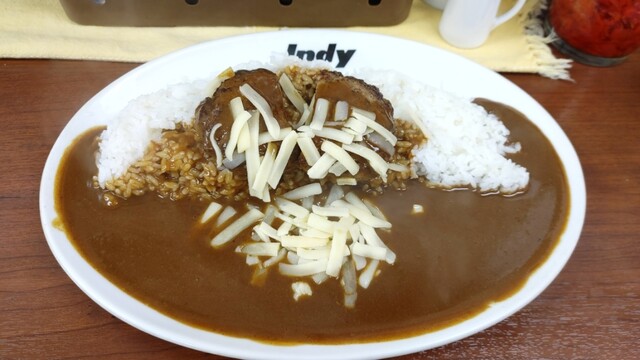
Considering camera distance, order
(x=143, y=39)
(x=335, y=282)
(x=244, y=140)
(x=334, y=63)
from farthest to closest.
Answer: (x=143, y=39) < (x=334, y=63) < (x=244, y=140) < (x=335, y=282)

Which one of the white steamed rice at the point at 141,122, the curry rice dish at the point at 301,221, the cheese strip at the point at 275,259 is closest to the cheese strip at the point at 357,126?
the curry rice dish at the point at 301,221

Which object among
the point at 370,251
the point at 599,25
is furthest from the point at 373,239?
the point at 599,25

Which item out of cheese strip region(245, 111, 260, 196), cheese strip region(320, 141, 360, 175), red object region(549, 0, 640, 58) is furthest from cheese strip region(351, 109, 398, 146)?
red object region(549, 0, 640, 58)

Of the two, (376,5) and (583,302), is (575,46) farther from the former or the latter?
(583,302)

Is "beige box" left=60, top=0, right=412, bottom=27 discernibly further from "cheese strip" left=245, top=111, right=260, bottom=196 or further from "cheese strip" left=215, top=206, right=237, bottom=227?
"cheese strip" left=215, top=206, right=237, bottom=227

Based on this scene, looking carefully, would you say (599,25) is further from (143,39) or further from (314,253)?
(143,39)

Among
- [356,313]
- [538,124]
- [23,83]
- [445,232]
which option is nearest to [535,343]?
[445,232]

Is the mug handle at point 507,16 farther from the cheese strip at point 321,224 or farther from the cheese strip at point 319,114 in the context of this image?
the cheese strip at point 321,224
